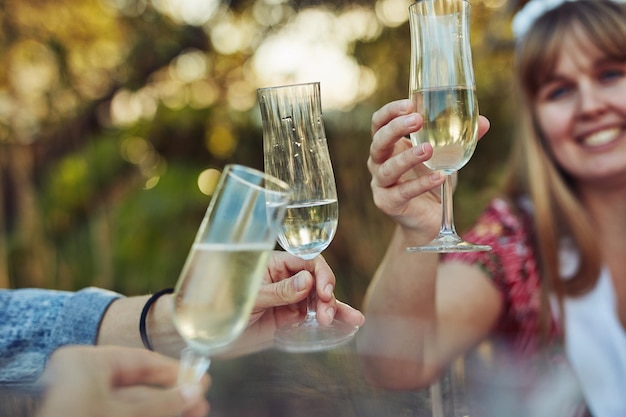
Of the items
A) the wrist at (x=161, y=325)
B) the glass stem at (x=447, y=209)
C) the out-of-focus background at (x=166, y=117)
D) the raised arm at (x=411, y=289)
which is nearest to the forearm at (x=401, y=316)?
the raised arm at (x=411, y=289)

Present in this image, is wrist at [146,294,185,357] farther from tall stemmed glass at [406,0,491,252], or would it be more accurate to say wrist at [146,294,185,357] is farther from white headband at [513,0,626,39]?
white headband at [513,0,626,39]

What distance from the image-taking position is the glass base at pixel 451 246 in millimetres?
1399

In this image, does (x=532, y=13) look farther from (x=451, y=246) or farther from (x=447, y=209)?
(x=451, y=246)

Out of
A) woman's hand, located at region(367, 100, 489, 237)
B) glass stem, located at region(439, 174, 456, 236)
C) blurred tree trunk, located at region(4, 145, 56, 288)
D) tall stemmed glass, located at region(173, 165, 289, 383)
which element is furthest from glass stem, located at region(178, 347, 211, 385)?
blurred tree trunk, located at region(4, 145, 56, 288)

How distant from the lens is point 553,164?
271 centimetres

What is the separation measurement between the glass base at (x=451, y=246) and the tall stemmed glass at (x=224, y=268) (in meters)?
0.58

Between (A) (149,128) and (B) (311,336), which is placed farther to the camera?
(A) (149,128)


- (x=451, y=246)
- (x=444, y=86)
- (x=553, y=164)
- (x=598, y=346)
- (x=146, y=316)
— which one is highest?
(x=444, y=86)

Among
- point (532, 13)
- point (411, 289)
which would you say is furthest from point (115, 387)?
point (532, 13)

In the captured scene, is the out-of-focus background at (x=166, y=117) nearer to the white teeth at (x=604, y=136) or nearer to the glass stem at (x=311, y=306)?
the white teeth at (x=604, y=136)

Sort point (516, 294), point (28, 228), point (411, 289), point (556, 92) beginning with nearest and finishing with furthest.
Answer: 1. point (411, 289)
2. point (556, 92)
3. point (516, 294)
4. point (28, 228)

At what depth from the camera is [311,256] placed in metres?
1.37

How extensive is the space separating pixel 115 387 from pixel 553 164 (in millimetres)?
2245

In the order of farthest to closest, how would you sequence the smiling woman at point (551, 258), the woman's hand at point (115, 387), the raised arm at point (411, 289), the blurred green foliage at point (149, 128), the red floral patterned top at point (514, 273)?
the blurred green foliage at point (149, 128), the red floral patterned top at point (514, 273), the smiling woman at point (551, 258), the raised arm at point (411, 289), the woman's hand at point (115, 387)
